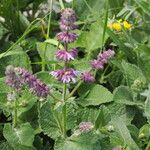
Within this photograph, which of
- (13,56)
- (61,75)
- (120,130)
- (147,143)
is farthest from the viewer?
(13,56)

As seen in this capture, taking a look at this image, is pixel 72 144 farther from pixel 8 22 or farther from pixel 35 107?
pixel 8 22

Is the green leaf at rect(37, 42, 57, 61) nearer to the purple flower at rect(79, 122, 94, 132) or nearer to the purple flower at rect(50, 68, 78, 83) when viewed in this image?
the purple flower at rect(79, 122, 94, 132)

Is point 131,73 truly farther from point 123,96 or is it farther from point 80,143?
point 80,143

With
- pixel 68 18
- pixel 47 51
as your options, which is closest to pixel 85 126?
pixel 68 18

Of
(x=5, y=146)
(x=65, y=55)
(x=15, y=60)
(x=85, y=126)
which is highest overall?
(x=65, y=55)

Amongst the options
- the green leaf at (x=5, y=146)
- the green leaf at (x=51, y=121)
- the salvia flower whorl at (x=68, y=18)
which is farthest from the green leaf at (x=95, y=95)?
the salvia flower whorl at (x=68, y=18)

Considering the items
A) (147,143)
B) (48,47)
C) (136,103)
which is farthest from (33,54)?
(147,143)

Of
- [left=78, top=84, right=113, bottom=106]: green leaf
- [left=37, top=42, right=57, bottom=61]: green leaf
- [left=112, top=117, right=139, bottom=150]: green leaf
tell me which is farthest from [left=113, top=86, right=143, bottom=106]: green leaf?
[left=37, top=42, right=57, bottom=61]: green leaf
